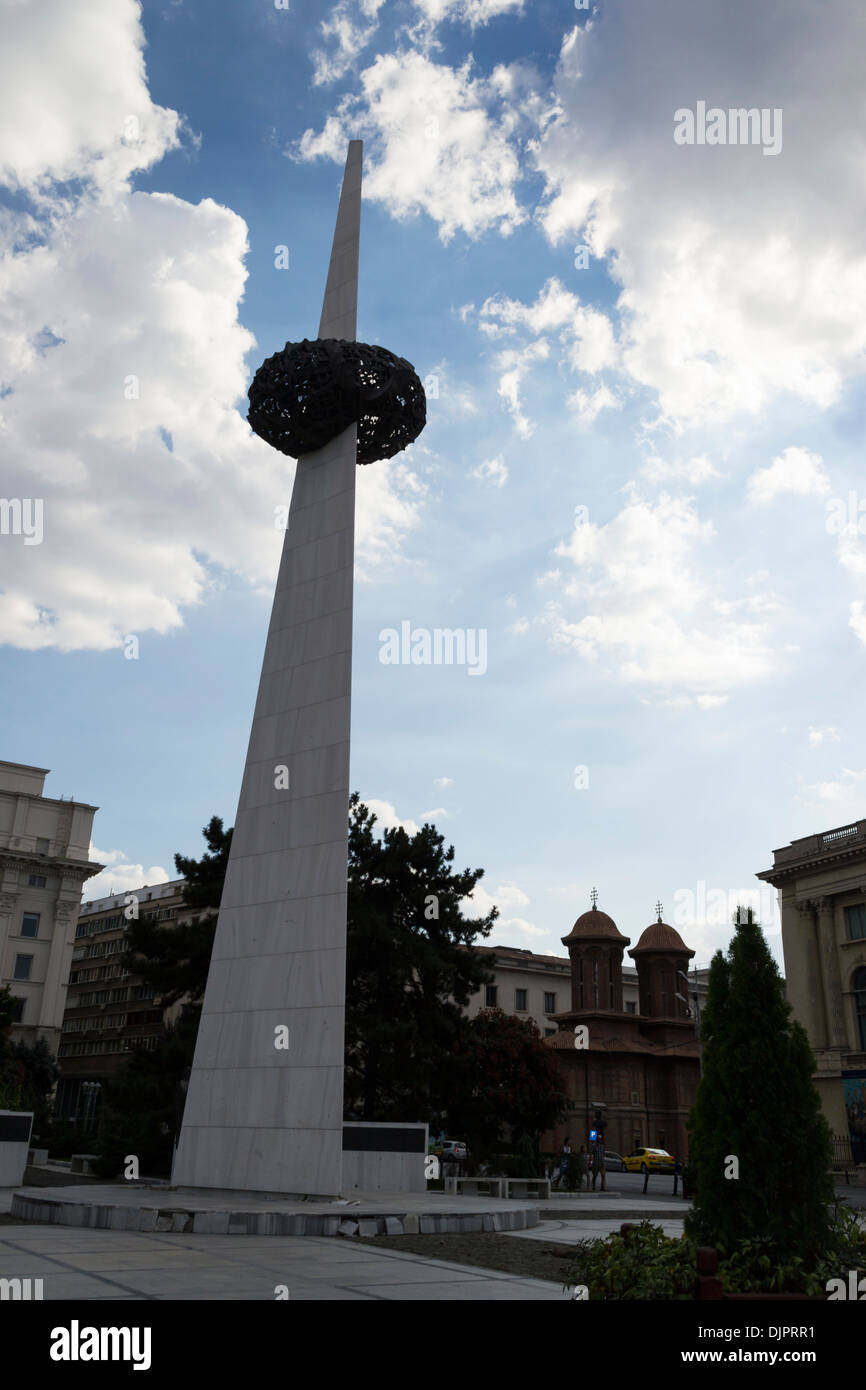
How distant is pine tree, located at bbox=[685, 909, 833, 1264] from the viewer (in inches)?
281

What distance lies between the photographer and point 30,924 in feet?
215

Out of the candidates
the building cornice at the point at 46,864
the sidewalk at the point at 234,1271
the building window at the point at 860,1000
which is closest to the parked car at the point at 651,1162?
the building window at the point at 860,1000

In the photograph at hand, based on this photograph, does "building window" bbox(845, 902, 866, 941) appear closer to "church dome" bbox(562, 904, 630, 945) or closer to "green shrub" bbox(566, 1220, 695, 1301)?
"church dome" bbox(562, 904, 630, 945)

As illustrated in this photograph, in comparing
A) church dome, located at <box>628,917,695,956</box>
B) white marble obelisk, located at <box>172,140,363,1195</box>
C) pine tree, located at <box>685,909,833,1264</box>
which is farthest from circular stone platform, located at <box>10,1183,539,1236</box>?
church dome, located at <box>628,917,695,956</box>

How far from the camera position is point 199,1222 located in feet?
39.9

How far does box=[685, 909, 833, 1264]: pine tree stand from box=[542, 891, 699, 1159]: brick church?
55.9m

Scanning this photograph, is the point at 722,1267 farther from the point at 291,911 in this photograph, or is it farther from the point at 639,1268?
the point at 291,911

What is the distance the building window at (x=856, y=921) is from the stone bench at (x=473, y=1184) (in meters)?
31.1

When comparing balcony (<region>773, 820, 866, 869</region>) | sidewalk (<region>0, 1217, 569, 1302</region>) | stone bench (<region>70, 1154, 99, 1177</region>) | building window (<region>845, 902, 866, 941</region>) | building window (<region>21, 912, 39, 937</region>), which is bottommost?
stone bench (<region>70, 1154, 99, 1177</region>)
